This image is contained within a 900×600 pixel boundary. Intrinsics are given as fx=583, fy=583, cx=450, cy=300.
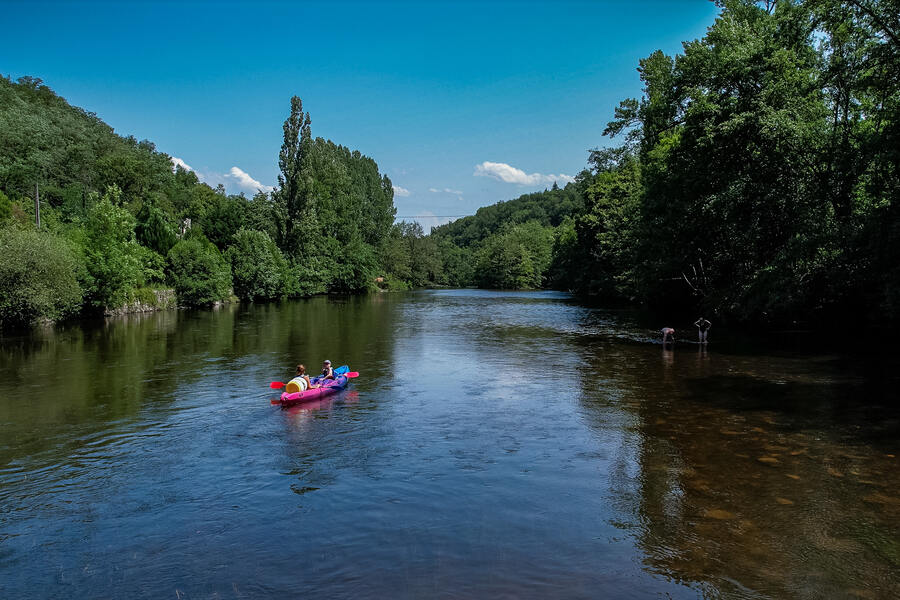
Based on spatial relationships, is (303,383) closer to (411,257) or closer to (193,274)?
(193,274)

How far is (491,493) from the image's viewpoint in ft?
32.0

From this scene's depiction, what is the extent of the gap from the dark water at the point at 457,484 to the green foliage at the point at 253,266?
44234 mm

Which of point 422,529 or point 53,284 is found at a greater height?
point 53,284

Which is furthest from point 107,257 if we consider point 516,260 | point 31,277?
point 516,260

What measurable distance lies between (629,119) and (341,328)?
98.5ft

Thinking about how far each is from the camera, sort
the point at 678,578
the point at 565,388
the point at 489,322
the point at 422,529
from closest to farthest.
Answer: the point at 678,578 < the point at 422,529 < the point at 565,388 < the point at 489,322

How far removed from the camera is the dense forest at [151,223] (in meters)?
36.4

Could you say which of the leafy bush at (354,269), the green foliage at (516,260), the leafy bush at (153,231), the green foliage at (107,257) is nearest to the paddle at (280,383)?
the green foliage at (107,257)

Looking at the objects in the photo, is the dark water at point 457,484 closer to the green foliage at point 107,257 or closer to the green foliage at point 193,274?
the green foliage at point 107,257

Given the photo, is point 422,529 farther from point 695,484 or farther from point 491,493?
point 695,484

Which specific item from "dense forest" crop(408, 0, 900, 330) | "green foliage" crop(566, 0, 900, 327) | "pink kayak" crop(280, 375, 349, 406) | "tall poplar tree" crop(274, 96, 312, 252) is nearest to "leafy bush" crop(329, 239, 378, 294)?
"tall poplar tree" crop(274, 96, 312, 252)

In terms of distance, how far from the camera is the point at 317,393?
54.3ft

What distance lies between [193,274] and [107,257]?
13.4 m

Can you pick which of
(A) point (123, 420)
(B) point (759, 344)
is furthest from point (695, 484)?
(B) point (759, 344)
